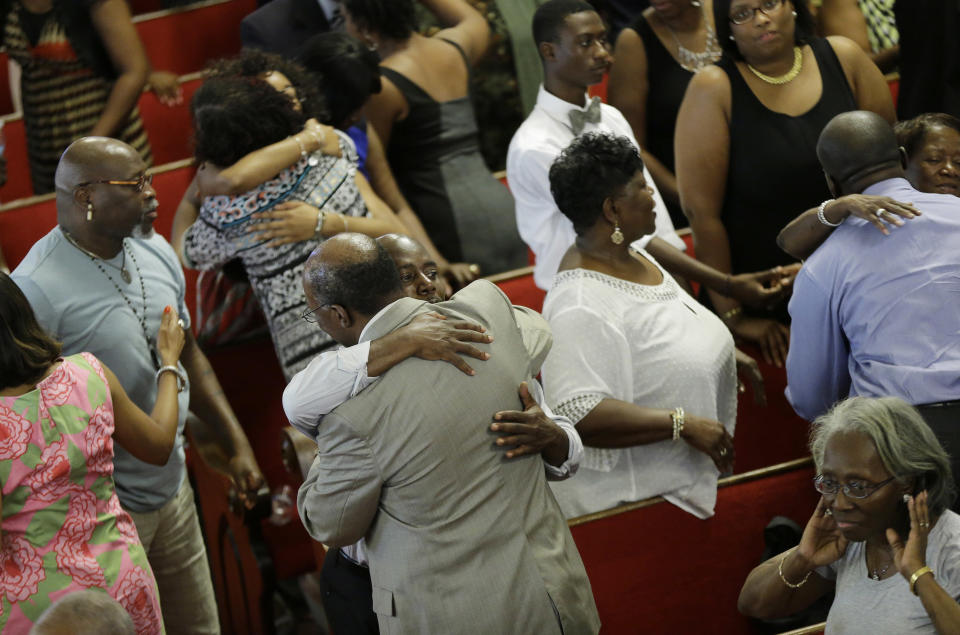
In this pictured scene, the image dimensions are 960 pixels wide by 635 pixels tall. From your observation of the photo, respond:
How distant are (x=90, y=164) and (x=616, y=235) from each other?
1.23m

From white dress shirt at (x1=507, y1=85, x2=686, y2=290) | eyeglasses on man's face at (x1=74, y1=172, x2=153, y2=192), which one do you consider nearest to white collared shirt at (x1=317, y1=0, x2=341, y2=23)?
white dress shirt at (x1=507, y1=85, x2=686, y2=290)

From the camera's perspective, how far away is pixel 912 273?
2.51 m

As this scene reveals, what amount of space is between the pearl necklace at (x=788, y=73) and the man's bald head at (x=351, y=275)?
1.62 m

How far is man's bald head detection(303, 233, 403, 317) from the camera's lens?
211 centimetres

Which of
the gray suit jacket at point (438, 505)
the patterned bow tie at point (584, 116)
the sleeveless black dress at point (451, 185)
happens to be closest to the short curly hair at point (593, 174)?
the patterned bow tie at point (584, 116)

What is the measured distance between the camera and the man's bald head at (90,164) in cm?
270

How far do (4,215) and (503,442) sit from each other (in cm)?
252

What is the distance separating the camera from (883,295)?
2.53 meters

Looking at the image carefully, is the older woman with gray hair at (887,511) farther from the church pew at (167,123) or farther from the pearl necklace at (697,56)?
the church pew at (167,123)

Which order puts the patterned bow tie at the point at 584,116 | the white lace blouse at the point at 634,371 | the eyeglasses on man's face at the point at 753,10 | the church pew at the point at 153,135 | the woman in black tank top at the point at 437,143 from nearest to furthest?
the white lace blouse at the point at 634,371 < the eyeglasses on man's face at the point at 753,10 < the patterned bow tie at the point at 584,116 < the woman in black tank top at the point at 437,143 < the church pew at the point at 153,135

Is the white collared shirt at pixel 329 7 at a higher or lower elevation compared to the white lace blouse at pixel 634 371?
higher

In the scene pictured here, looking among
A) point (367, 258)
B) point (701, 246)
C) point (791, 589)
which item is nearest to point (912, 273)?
point (791, 589)

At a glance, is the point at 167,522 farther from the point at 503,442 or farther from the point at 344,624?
the point at 503,442

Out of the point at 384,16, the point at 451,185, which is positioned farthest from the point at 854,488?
the point at 384,16
